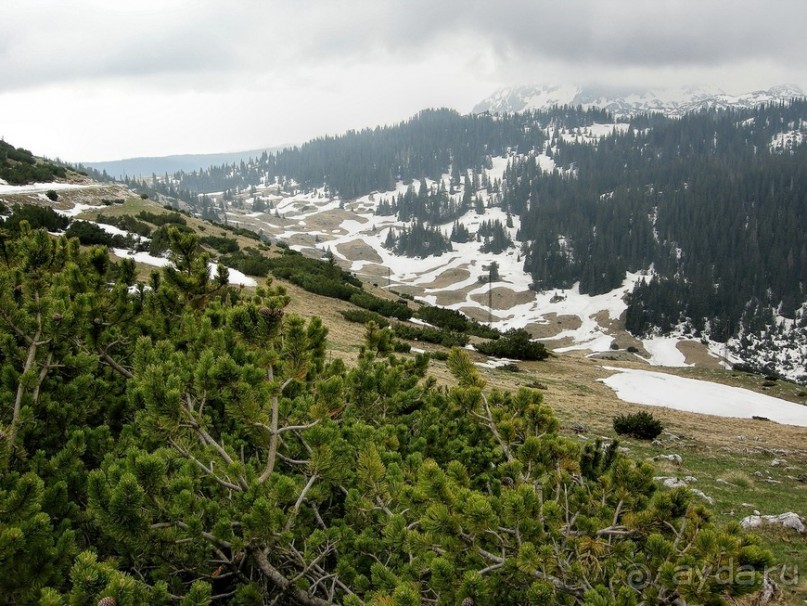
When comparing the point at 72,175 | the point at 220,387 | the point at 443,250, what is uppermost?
the point at 72,175

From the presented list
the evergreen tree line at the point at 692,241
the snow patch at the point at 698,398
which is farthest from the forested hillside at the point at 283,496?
the evergreen tree line at the point at 692,241

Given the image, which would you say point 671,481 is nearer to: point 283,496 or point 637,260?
point 283,496

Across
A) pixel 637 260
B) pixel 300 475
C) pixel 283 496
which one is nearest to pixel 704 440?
pixel 300 475

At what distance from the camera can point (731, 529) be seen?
3014 mm

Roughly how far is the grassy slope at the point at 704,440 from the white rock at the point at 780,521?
18cm

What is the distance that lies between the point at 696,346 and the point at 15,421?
130029mm

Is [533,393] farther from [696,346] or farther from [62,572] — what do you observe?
[696,346]

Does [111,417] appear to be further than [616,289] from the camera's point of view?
No

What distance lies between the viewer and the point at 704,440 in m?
13.1

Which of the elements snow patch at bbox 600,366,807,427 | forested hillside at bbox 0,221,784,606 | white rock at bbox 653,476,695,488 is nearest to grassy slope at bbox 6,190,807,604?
white rock at bbox 653,476,695,488

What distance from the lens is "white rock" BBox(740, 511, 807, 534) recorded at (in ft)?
22.8

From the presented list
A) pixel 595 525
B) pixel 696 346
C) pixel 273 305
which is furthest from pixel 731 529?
pixel 696 346

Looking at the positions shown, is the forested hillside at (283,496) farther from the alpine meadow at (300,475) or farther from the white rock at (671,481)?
the white rock at (671,481)

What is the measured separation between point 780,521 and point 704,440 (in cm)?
665
